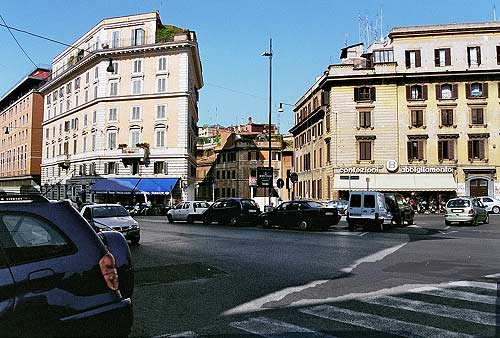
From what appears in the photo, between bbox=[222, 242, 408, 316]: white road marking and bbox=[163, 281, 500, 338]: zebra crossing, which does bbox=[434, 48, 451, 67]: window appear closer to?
bbox=[222, 242, 408, 316]: white road marking

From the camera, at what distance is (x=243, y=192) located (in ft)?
268

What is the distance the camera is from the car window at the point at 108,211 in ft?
55.2

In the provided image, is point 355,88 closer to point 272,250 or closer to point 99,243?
point 272,250

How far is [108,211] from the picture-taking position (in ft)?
56.3

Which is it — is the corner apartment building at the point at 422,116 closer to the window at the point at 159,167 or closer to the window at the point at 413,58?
the window at the point at 413,58

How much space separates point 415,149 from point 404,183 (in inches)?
142

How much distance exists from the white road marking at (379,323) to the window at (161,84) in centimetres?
4876

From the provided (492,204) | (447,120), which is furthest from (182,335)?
(447,120)

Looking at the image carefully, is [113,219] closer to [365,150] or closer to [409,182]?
[365,150]

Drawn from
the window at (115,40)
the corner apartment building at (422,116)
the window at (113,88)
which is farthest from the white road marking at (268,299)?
the window at (115,40)

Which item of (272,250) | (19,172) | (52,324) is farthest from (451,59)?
(19,172)

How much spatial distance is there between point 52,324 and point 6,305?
0.34m

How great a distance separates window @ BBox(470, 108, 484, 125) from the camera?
45.2 metres

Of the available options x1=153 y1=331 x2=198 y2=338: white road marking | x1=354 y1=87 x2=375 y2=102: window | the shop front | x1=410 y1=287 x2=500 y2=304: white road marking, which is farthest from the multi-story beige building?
x1=153 y1=331 x2=198 y2=338: white road marking
